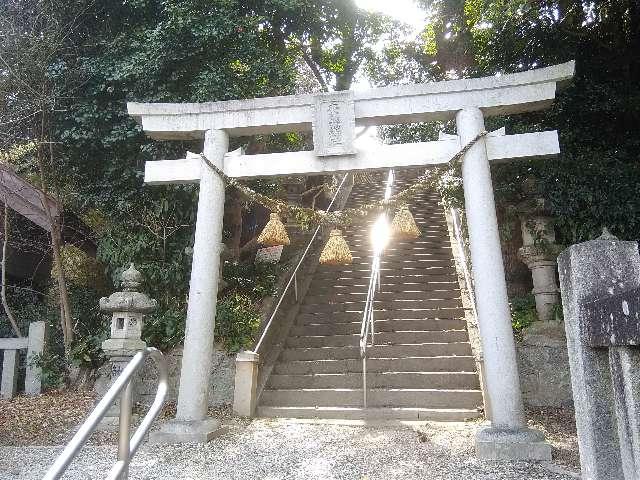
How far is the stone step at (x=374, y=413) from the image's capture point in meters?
5.96

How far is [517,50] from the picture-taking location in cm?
936

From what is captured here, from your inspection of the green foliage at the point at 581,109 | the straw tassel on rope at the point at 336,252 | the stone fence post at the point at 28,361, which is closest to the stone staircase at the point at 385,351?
the straw tassel on rope at the point at 336,252

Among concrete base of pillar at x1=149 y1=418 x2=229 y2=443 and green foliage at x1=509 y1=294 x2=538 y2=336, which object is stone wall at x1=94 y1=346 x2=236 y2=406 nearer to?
concrete base of pillar at x1=149 y1=418 x2=229 y2=443

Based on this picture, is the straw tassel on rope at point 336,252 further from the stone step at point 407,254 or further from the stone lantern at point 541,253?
the stone step at point 407,254

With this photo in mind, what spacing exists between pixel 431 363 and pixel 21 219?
332 inches

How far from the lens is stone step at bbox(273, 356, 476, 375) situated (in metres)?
6.84

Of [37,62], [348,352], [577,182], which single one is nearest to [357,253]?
[348,352]

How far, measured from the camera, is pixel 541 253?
7.39 metres

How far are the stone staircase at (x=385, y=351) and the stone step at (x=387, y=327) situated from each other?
0.05 feet

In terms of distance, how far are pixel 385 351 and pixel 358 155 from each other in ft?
10.3

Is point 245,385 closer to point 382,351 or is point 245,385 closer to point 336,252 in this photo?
point 382,351

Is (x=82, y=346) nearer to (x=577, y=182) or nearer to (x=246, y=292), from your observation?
(x=246, y=292)

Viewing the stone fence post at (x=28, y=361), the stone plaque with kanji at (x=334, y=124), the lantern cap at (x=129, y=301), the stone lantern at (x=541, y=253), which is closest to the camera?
the stone plaque with kanji at (x=334, y=124)

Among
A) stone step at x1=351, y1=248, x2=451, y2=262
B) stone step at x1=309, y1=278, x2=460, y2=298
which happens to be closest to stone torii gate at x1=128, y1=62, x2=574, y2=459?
stone step at x1=309, y1=278, x2=460, y2=298
